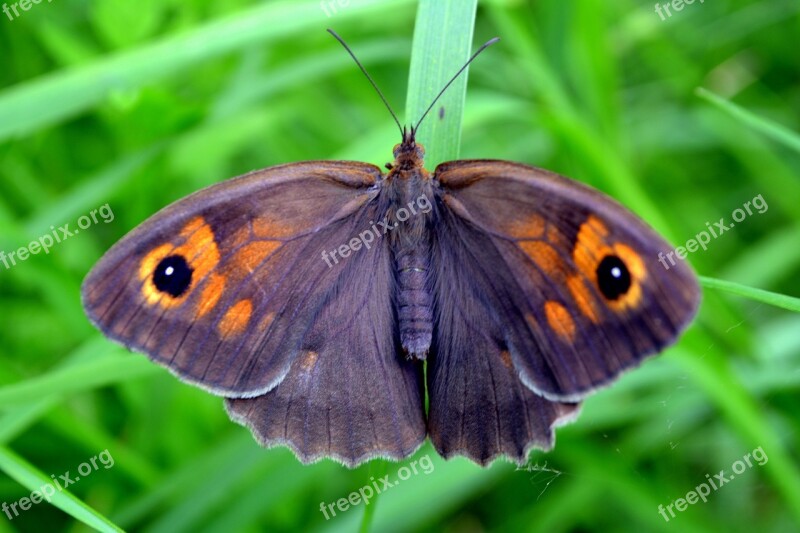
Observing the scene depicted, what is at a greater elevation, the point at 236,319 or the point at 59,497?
the point at 236,319

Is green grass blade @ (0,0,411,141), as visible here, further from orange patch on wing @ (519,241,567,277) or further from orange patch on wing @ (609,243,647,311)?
orange patch on wing @ (609,243,647,311)

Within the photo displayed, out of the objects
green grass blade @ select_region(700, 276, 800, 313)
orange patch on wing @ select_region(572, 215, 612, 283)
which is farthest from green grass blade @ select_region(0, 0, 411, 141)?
green grass blade @ select_region(700, 276, 800, 313)

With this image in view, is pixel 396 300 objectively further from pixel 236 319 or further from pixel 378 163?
pixel 378 163

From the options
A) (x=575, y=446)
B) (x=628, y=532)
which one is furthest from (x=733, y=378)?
(x=628, y=532)

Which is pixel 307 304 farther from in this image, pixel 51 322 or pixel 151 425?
pixel 51 322

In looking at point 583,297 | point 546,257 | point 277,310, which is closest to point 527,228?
point 546,257

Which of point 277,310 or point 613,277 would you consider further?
point 277,310

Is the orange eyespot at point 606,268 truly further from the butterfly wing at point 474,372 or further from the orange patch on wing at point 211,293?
the orange patch on wing at point 211,293

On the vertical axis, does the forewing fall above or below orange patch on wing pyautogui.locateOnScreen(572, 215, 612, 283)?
above
